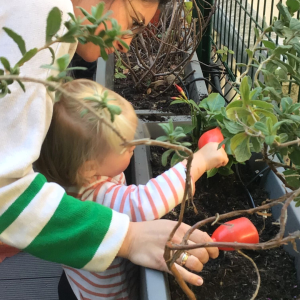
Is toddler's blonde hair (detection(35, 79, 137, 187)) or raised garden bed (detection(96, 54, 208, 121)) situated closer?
toddler's blonde hair (detection(35, 79, 137, 187))

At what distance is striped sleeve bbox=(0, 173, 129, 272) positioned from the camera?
1.98 ft

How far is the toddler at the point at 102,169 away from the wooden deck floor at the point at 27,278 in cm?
47

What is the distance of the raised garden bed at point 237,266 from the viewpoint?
778mm

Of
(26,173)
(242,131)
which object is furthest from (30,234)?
(242,131)

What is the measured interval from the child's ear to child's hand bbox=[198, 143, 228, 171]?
261mm

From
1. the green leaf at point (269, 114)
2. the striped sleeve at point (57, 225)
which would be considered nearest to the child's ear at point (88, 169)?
the striped sleeve at point (57, 225)

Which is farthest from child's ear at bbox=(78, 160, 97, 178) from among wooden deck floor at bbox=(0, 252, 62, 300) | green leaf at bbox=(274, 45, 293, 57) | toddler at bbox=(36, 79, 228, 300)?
wooden deck floor at bbox=(0, 252, 62, 300)

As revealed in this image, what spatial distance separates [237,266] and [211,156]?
27cm

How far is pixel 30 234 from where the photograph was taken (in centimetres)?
62

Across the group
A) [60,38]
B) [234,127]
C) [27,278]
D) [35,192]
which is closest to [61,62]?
[60,38]

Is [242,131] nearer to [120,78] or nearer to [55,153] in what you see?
[55,153]

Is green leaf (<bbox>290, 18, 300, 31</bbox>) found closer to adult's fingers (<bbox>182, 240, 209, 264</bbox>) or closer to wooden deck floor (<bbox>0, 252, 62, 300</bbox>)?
adult's fingers (<bbox>182, 240, 209, 264</bbox>)

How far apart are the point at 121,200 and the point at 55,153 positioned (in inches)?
7.2

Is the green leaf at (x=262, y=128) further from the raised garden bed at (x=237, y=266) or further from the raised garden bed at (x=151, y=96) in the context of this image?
the raised garden bed at (x=151, y=96)
